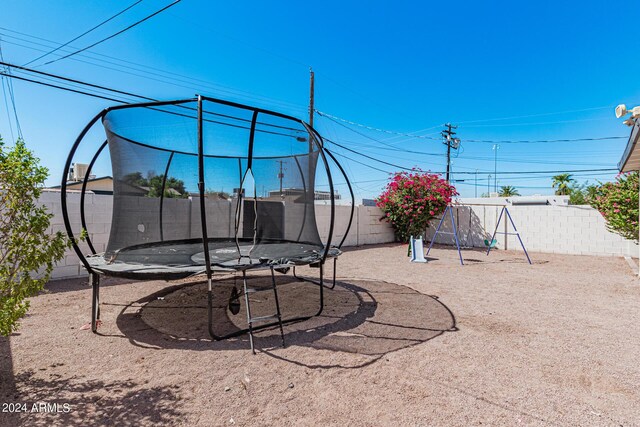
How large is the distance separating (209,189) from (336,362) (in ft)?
7.81

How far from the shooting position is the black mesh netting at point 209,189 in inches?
113

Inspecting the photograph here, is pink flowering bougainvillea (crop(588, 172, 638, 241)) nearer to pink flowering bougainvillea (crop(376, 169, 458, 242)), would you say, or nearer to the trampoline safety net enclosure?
pink flowering bougainvillea (crop(376, 169, 458, 242))

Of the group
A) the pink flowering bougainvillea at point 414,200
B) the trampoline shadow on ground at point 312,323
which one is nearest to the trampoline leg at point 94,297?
the trampoline shadow on ground at point 312,323

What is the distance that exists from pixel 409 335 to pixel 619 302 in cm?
298

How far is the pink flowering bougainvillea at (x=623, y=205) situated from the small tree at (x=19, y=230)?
8.95 m

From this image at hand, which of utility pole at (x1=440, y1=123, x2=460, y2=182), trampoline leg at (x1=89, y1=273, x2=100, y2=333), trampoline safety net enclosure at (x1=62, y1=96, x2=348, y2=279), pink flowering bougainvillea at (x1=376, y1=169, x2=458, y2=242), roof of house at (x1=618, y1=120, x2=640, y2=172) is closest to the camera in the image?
trampoline leg at (x1=89, y1=273, x2=100, y2=333)

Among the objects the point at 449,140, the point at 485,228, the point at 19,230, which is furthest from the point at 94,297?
the point at 449,140

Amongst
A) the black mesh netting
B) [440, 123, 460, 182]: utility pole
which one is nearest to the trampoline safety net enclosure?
the black mesh netting

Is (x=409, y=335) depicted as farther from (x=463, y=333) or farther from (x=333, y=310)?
(x=333, y=310)

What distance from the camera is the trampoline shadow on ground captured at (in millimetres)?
2264

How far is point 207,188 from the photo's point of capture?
3492mm

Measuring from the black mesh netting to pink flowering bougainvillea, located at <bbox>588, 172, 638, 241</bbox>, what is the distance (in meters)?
6.68

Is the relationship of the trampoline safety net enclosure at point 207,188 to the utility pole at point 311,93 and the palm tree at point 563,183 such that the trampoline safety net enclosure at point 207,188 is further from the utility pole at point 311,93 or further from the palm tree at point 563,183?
the palm tree at point 563,183

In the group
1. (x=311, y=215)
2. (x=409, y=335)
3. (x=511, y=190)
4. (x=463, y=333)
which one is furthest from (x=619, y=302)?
(x=511, y=190)
